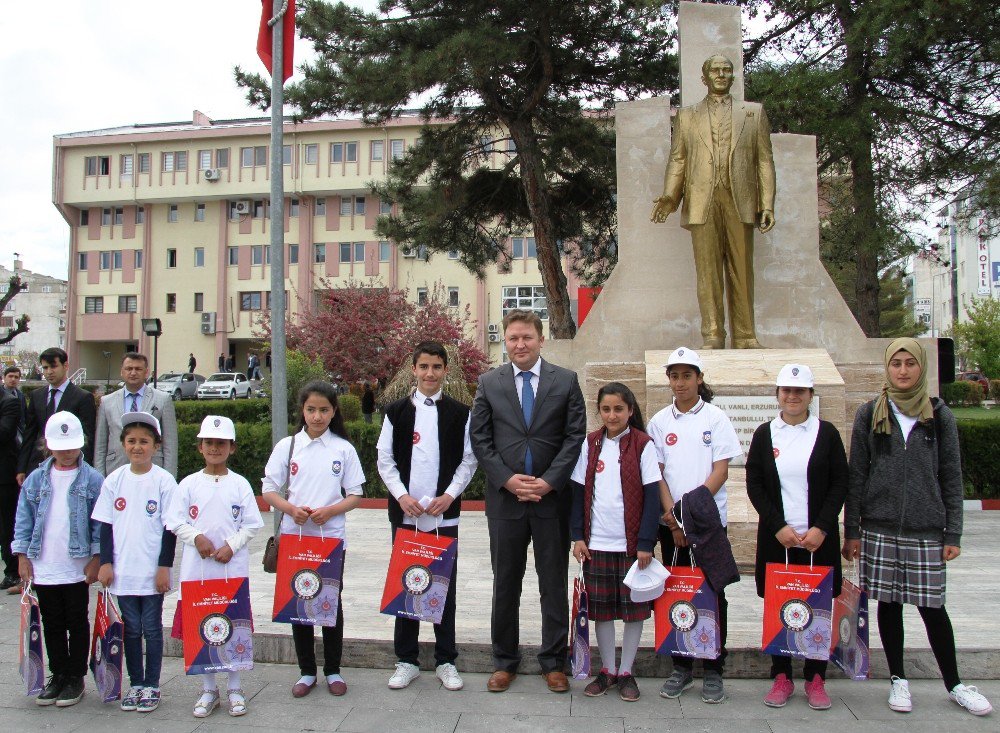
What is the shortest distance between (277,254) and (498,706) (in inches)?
182

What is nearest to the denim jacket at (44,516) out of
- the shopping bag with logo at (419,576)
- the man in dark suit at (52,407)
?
the shopping bag with logo at (419,576)

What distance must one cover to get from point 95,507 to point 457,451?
1859 millimetres

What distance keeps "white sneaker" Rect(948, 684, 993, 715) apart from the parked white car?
3192 cm

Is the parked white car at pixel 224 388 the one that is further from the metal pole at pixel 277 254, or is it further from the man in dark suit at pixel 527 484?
the man in dark suit at pixel 527 484

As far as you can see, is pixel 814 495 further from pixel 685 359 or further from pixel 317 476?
pixel 317 476

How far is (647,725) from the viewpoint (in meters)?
3.83

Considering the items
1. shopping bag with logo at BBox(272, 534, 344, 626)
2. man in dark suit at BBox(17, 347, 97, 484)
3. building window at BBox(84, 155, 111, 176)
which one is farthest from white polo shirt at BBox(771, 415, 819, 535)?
building window at BBox(84, 155, 111, 176)

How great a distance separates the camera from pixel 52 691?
13.9ft

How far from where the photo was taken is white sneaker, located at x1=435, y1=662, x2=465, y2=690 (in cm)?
432

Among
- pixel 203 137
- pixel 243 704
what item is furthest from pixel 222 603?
pixel 203 137

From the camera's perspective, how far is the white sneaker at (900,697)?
3.98 metres

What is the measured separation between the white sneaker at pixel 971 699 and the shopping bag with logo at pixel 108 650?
408 centimetres

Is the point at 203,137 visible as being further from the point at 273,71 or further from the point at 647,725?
the point at 647,725

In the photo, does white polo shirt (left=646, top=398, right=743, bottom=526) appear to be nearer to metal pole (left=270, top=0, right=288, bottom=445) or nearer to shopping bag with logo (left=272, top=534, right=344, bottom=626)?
shopping bag with logo (left=272, top=534, right=344, bottom=626)
